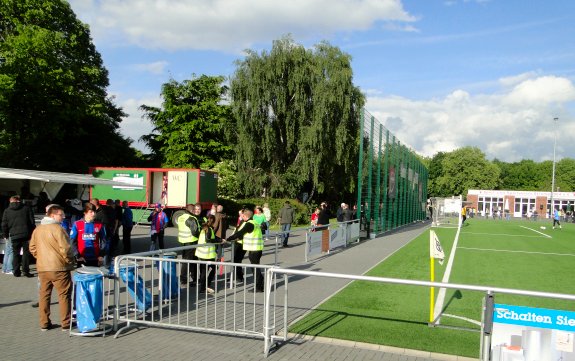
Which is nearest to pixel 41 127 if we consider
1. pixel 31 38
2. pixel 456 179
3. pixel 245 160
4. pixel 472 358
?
pixel 31 38

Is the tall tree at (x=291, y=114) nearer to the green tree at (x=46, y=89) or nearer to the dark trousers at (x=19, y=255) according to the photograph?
the green tree at (x=46, y=89)

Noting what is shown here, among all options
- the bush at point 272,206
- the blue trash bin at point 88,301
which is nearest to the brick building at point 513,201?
the bush at point 272,206

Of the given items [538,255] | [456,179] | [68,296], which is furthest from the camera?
[456,179]

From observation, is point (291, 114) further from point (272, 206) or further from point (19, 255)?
point (19, 255)

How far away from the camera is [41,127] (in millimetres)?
31188

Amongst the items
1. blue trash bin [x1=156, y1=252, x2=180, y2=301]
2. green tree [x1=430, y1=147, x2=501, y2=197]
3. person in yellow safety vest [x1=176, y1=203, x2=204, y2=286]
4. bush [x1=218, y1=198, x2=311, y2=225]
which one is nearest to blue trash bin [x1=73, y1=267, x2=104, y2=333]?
blue trash bin [x1=156, y1=252, x2=180, y2=301]

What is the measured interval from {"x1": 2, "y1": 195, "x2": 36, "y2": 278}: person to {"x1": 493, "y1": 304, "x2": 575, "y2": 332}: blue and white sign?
984 cm

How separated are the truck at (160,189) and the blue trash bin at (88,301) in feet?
65.2

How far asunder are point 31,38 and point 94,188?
9.98 m

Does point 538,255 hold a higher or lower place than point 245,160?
lower

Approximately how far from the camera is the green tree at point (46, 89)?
29.3 metres

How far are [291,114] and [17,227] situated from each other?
2679 cm

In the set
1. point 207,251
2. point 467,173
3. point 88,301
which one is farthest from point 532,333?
point 467,173

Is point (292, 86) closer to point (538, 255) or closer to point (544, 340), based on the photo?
point (538, 255)
